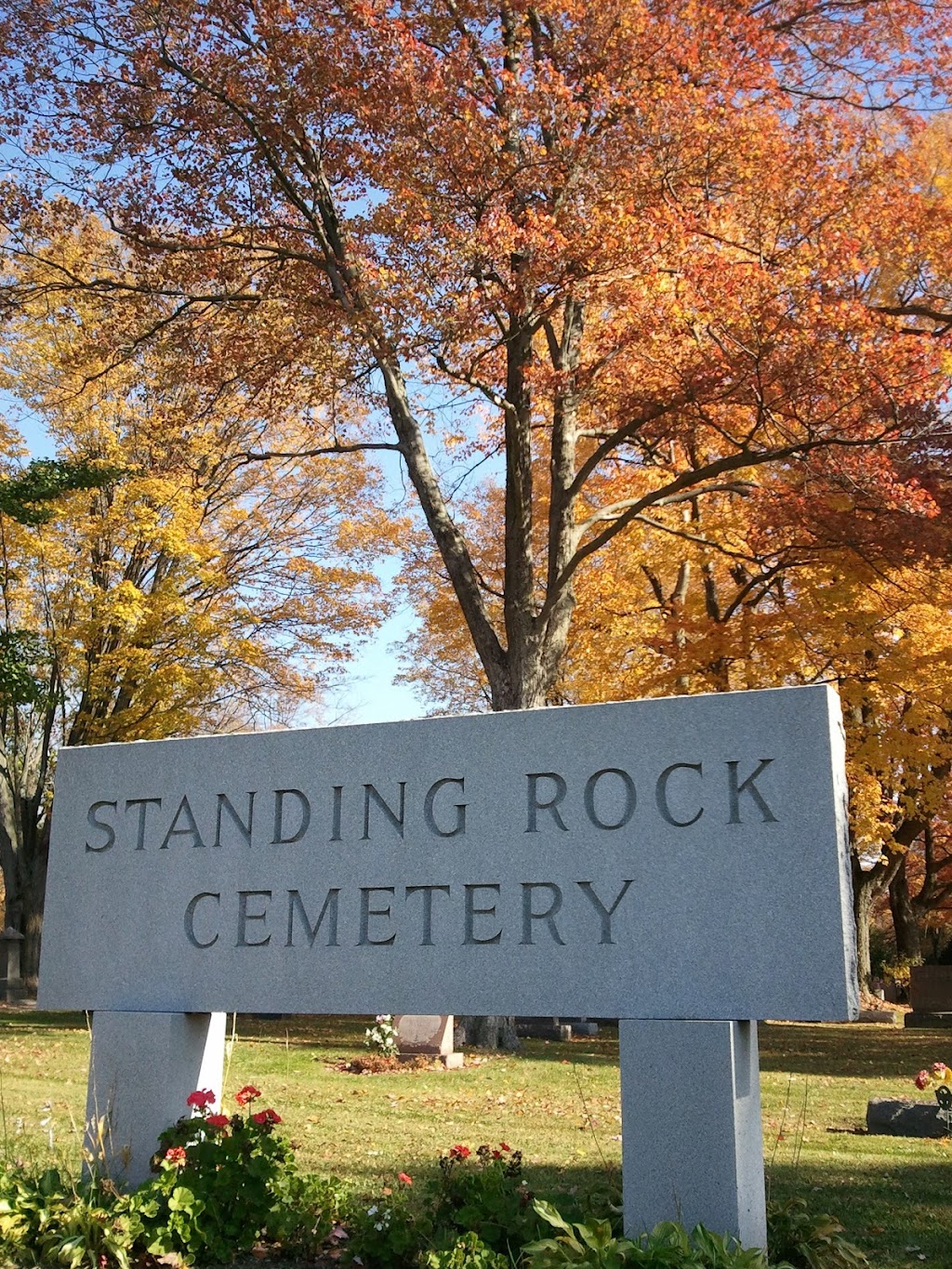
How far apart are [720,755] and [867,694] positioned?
1323 centimetres

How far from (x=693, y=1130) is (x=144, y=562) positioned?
17.8 meters

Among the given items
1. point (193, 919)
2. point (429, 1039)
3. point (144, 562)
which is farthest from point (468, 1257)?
point (144, 562)

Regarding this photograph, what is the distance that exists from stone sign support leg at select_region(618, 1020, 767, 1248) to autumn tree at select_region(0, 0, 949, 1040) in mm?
8363

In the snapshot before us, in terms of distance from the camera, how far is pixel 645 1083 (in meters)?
4.73

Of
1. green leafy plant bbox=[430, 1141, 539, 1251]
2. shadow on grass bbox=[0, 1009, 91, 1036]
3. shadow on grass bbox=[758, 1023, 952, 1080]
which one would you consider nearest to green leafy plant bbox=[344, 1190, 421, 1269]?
green leafy plant bbox=[430, 1141, 539, 1251]

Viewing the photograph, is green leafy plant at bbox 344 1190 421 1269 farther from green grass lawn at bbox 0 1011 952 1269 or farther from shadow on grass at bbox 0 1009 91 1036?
shadow on grass at bbox 0 1009 91 1036

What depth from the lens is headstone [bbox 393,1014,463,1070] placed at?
12953mm

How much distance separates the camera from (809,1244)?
4.77 m

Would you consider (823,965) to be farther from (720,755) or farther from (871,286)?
(871,286)

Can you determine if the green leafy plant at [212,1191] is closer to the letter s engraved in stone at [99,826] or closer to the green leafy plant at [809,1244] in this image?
the letter s engraved in stone at [99,826]

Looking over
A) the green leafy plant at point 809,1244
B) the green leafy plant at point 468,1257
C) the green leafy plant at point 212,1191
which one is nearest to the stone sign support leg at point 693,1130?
the green leafy plant at point 809,1244

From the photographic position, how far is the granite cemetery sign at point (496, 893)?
4.69m

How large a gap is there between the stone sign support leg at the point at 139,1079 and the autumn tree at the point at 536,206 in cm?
790

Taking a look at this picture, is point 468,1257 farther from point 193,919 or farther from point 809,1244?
point 193,919
